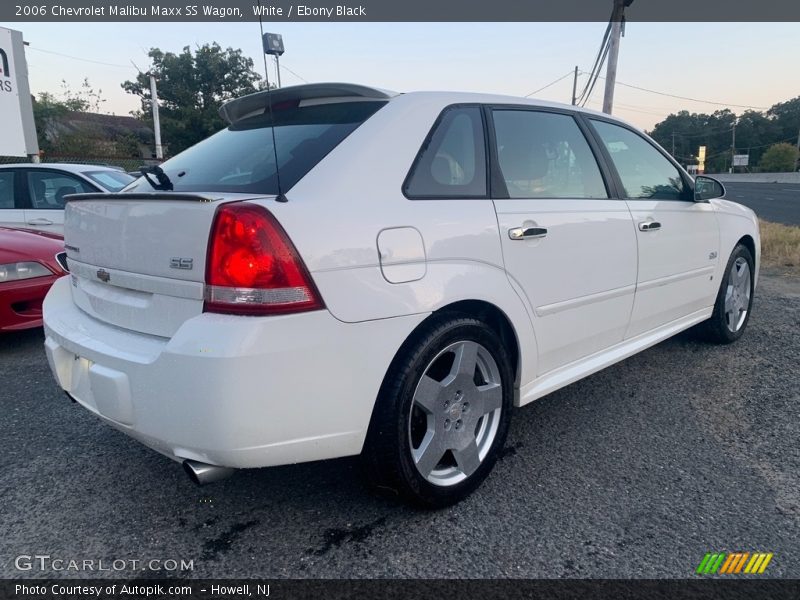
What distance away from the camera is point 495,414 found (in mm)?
2426

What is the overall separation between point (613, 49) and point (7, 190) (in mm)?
12426

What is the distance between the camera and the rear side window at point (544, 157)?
261cm

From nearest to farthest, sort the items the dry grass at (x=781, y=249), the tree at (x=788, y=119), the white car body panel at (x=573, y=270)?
the white car body panel at (x=573, y=270) → the dry grass at (x=781, y=249) → the tree at (x=788, y=119)

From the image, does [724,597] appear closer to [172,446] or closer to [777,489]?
[777,489]

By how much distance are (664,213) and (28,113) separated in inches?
583

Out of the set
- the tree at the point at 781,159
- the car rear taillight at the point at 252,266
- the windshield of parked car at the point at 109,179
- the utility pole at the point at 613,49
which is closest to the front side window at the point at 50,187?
the windshield of parked car at the point at 109,179

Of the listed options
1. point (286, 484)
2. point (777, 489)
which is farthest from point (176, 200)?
point (777, 489)

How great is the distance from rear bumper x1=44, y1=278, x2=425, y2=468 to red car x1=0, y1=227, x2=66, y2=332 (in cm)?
267

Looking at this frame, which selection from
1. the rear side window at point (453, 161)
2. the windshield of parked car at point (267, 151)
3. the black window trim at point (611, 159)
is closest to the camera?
the windshield of parked car at point (267, 151)

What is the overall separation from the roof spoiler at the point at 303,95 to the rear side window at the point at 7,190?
469cm

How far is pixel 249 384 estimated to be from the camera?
170cm

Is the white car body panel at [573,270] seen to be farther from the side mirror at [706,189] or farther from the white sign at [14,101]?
the white sign at [14,101]
